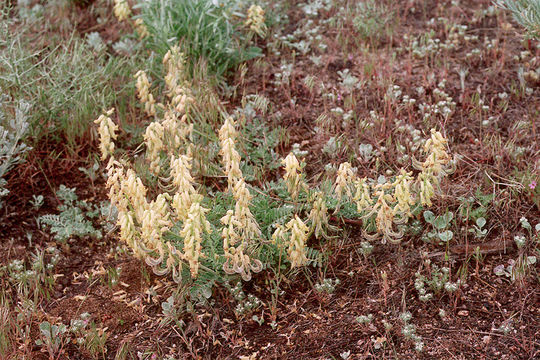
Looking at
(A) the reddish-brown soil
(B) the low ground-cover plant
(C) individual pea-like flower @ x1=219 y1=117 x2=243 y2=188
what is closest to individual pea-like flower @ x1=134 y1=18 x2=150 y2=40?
(A) the reddish-brown soil

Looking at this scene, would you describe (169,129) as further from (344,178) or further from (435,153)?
(435,153)

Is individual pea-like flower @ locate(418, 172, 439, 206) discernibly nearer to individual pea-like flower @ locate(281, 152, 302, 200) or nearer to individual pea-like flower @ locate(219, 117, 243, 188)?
individual pea-like flower @ locate(281, 152, 302, 200)

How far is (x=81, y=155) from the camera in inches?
175

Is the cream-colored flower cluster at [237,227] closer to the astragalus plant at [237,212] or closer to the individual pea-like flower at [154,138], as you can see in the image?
the astragalus plant at [237,212]

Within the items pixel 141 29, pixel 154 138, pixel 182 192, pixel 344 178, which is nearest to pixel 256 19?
pixel 141 29

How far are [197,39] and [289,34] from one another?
947mm

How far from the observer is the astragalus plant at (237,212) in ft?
9.77

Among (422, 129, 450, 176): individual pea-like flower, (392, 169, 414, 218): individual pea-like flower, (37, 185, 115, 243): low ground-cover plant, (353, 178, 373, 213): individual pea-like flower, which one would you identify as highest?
(422, 129, 450, 176): individual pea-like flower

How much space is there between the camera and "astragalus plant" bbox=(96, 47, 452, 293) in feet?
9.77

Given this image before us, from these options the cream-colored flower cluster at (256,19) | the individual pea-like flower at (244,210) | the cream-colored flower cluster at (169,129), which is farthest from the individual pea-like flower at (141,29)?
the individual pea-like flower at (244,210)

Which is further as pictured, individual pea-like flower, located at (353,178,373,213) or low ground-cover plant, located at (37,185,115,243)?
low ground-cover plant, located at (37,185,115,243)

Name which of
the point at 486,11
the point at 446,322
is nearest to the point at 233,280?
the point at 446,322

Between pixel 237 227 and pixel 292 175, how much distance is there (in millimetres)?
360

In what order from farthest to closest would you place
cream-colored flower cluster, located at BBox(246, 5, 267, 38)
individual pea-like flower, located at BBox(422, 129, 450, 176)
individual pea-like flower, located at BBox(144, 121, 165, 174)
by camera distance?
1. cream-colored flower cluster, located at BBox(246, 5, 267, 38)
2. individual pea-like flower, located at BBox(144, 121, 165, 174)
3. individual pea-like flower, located at BBox(422, 129, 450, 176)
